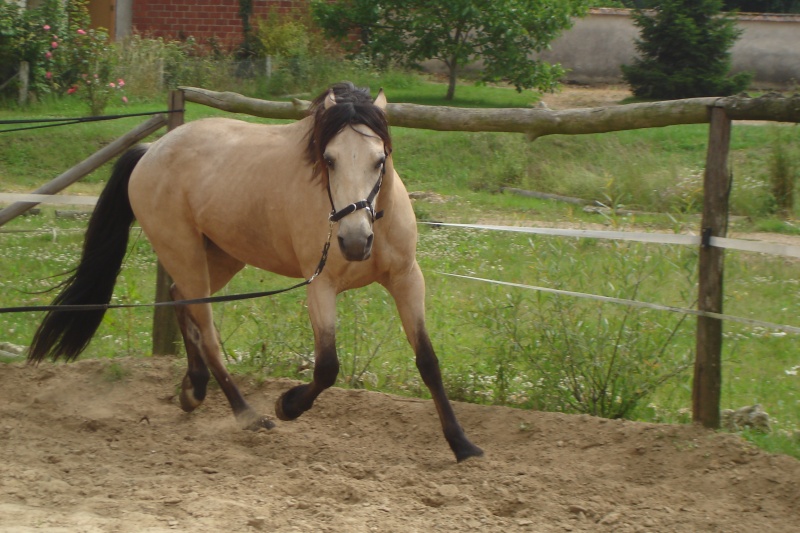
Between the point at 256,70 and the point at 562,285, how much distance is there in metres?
15.0

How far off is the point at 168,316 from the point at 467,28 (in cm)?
1311

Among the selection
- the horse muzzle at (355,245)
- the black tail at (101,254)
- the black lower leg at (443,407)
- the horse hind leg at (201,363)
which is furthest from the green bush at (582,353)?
Result: the black tail at (101,254)

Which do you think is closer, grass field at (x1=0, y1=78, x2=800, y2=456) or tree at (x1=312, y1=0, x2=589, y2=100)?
grass field at (x1=0, y1=78, x2=800, y2=456)

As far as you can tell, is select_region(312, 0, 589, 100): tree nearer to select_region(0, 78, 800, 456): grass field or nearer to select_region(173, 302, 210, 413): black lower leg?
select_region(0, 78, 800, 456): grass field

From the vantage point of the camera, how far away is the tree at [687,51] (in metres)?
17.7

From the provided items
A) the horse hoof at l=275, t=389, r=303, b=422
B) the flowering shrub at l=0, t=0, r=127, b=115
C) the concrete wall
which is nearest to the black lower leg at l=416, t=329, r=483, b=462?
the horse hoof at l=275, t=389, r=303, b=422

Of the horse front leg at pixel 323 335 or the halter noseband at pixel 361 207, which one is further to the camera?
the horse front leg at pixel 323 335

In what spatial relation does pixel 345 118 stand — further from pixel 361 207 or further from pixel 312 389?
pixel 312 389

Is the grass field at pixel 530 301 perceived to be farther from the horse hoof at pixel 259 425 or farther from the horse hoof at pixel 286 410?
the horse hoof at pixel 286 410

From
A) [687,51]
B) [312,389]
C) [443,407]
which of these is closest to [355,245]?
[312,389]

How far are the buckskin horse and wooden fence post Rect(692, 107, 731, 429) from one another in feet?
3.95

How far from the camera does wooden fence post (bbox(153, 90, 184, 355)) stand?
20.5 ft

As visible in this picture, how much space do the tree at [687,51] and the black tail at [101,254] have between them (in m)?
14.1

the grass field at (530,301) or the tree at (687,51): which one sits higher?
the tree at (687,51)
